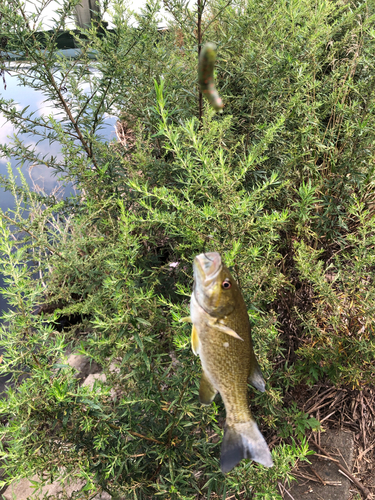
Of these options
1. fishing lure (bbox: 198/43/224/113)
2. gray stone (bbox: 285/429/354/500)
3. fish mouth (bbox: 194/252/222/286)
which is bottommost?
gray stone (bbox: 285/429/354/500)

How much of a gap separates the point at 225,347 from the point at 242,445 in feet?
1.11

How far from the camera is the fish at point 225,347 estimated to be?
1.01m

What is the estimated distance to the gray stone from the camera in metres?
2.49

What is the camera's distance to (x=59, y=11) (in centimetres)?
185

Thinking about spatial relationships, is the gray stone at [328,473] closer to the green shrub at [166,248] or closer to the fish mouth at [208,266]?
the green shrub at [166,248]

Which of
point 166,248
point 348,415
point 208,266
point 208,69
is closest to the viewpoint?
point 208,69

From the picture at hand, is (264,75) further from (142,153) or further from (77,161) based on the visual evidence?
(77,161)

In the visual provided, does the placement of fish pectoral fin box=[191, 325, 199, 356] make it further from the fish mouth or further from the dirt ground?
the dirt ground

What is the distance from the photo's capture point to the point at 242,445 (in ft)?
3.56

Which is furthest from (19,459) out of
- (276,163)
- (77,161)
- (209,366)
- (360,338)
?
(276,163)

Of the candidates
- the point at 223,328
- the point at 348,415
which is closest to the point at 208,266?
the point at 223,328

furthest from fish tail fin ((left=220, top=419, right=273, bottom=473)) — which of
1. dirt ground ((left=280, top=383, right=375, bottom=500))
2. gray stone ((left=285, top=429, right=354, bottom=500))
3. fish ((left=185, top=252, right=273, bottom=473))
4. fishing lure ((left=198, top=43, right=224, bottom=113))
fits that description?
gray stone ((left=285, top=429, right=354, bottom=500))

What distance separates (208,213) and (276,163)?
3.95ft

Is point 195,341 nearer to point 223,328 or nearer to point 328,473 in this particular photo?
point 223,328
